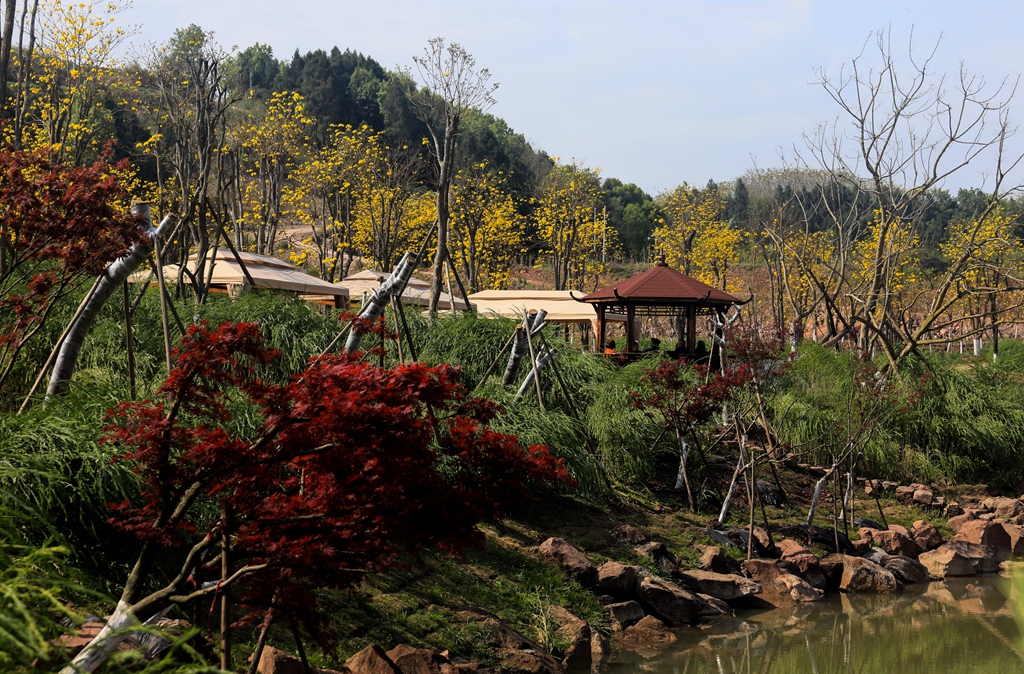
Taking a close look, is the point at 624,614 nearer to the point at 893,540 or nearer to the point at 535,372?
the point at 535,372

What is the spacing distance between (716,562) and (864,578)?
157cm

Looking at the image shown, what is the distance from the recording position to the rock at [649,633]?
22.6 feet

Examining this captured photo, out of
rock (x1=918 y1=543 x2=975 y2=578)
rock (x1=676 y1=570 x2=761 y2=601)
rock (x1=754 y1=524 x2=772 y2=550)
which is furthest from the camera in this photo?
rock (x1=918 y1=543 x2=975 y2=578)

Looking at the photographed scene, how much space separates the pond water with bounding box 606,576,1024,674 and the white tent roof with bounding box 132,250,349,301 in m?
8.76

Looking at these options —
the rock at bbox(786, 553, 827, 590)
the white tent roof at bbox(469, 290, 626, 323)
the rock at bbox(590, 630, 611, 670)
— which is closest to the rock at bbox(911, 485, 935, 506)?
the rock at bbox(786, 553, 827, 590)

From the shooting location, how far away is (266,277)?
47.0ft

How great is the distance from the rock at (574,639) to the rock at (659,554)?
158 cm

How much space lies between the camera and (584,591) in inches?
278

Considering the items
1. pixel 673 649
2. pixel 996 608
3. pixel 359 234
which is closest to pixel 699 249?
pixel 359 234

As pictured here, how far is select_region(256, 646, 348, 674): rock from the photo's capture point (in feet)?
15.4

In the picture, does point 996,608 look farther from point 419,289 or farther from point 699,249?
point 699,249

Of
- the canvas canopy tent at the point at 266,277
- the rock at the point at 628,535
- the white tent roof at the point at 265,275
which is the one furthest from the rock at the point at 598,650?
the white tent roof at the point at 265,275

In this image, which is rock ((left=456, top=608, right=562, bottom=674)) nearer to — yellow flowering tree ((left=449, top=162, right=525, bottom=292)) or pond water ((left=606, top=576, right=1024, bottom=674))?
pond water ((left=606, top=576, right=1024, bottom=674))

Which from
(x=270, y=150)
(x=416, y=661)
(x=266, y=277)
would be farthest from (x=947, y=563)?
(x=270, y=150)
